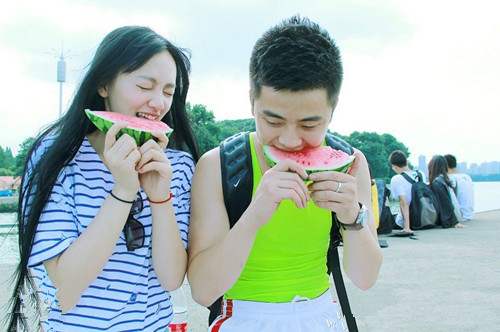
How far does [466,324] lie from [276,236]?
12.2 feet

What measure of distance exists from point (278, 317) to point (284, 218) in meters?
0.49

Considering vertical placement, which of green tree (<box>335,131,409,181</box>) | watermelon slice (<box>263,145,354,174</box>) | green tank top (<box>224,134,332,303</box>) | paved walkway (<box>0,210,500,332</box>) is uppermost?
green tree (<box>335,131,409,181</box>)

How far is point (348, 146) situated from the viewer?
8.37ft

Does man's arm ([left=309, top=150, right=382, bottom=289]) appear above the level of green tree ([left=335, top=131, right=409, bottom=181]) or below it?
below

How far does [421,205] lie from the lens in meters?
11.9

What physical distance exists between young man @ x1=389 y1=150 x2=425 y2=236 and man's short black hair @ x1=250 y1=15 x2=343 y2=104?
9757mm

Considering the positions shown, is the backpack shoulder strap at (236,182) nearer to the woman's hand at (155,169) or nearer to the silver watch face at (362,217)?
the woman's hand at (155,169)

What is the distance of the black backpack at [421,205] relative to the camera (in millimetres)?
11750

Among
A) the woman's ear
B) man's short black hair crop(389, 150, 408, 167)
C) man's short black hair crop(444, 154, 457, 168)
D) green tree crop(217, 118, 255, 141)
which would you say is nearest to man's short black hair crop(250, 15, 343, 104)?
the woman's ear

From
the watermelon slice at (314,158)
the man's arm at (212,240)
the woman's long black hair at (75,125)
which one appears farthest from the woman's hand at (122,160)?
the watermelon slice at (314,158)

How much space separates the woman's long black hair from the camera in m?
2.06

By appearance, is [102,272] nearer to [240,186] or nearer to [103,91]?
[240,186]

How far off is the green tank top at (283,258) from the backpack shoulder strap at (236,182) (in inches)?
2.1

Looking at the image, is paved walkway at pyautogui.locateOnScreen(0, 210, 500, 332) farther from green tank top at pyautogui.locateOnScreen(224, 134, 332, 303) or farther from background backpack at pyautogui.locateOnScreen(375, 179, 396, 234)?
green tank top at pyautogui.locateOnScreen(224, 134, 332, 303)
